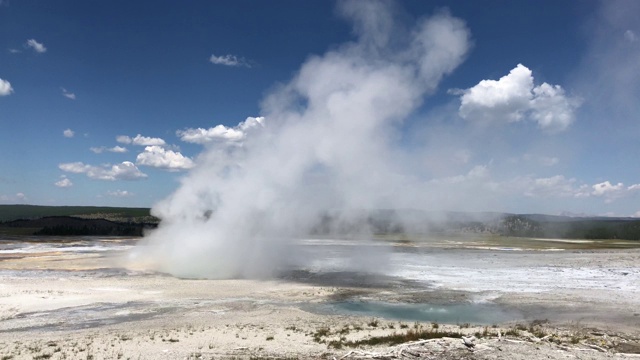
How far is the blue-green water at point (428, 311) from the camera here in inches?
641

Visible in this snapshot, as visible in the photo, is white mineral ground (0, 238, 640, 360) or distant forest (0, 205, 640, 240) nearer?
white mineral ground (0, 238, 640, 360)

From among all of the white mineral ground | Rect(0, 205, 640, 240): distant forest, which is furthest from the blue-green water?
Rect(0, 205, 640, 240): distant forest

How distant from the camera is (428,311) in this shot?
17.5m

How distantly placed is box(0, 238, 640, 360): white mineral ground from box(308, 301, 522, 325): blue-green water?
1.74 ft

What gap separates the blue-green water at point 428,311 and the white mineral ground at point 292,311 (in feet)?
1.74

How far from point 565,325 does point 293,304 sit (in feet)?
31.7

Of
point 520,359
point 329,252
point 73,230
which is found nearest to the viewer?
point 520,359

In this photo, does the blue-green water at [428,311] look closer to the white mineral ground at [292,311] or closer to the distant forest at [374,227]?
the white mineral ground at [292,311]

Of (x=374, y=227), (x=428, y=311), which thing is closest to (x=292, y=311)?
(x=428, y=311)

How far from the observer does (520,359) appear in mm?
10281

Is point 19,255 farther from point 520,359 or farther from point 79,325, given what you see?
point 520,359

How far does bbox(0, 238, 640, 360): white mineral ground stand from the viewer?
1162cm

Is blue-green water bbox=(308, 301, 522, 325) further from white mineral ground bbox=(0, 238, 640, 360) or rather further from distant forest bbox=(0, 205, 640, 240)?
distant forest bbox=(0, 205, 640, 240)

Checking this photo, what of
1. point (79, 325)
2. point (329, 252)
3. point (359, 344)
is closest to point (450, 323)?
point (359, 344)
